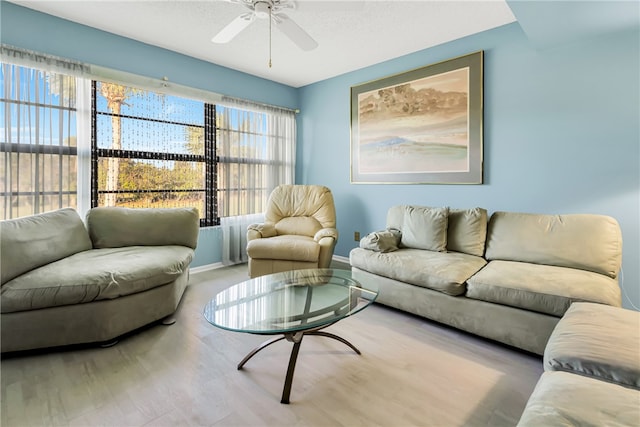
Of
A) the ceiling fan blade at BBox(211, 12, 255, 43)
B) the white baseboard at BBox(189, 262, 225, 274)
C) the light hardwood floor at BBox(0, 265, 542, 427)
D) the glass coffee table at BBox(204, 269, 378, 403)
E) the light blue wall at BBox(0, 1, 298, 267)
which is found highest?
the light blue wall at BBox(0, 1, 298, 267)

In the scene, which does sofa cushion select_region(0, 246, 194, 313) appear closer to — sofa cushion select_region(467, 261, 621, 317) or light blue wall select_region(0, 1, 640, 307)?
light blue wall select_region(0, 1, 640, 307)

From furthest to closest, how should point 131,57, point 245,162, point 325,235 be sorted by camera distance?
point 245,162 → point 325,235 → point 131,57

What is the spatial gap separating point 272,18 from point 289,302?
2025 mm

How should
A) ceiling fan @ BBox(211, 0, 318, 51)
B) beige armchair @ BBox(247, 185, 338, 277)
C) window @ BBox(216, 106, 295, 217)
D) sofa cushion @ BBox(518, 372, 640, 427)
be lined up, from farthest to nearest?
window @ BBox(216, 106, 295, 217)
beige armchair @ BBox(247, 185, 338, 277)
ceiling fan @ BBox(211, 0, 318, 51)
sofa cushion @ BBox(518, 372, 640, 427)

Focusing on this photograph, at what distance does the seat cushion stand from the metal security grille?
41.7 inches

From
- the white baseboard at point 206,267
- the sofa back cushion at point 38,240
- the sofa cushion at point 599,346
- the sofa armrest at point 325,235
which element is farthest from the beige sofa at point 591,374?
the white baseboard at point 206,267

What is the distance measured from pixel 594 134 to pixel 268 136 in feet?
11.7

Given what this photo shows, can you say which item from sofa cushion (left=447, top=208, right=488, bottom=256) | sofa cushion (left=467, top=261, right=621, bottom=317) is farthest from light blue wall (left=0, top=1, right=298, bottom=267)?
sofa cushion (left=467, top=261, right=621, bottom=317)

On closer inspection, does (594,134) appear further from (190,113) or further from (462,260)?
(190,113)

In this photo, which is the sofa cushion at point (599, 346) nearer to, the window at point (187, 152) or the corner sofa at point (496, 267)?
the corner sofa at point (496, 267)

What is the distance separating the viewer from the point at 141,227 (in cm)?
302

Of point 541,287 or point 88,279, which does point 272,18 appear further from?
point 541,287

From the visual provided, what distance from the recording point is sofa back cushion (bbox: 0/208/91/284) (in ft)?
6.66

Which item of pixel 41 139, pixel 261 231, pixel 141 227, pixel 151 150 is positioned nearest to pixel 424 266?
pixel 261 231
